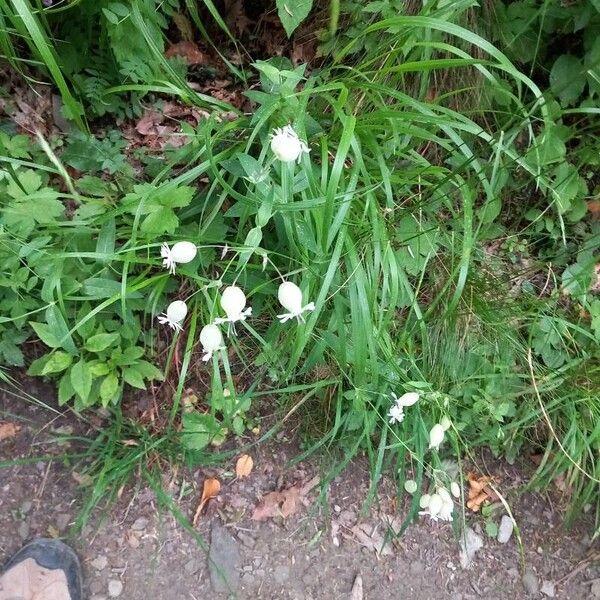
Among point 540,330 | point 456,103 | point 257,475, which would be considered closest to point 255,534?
point 257,475

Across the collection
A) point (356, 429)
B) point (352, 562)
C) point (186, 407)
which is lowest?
point (352, 562)

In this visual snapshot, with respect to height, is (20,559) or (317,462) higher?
(20,559)

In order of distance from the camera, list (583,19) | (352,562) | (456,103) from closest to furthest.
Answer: (583,19) → (456,103) → (352,562)

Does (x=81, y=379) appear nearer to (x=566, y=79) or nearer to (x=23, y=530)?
(x=23, y=530)

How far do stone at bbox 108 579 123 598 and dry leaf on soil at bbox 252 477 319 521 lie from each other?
34 cm

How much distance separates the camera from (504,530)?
152 cm

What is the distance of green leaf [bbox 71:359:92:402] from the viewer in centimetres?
118

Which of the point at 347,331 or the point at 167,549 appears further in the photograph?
the point at 167,549

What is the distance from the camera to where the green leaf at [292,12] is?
3.67 feet

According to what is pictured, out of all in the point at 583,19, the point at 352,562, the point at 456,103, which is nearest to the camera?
the point at 583,19

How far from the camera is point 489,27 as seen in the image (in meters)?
1.29

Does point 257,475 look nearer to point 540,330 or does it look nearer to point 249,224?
point 249,224

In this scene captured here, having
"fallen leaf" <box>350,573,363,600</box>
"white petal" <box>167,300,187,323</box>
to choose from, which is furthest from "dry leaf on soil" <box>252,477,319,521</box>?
"white petal" <box>167,300,187,323</box>

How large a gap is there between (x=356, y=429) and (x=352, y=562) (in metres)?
0.35
